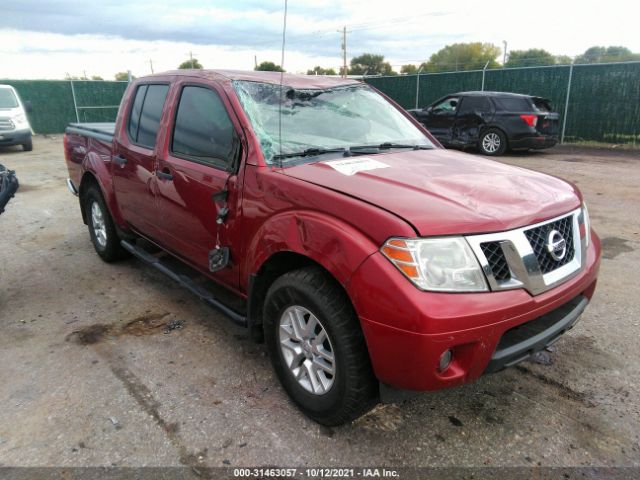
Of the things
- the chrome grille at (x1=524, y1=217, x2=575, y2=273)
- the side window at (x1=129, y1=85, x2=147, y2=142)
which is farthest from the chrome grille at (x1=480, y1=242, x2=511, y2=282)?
the side window at (x1=129, y1=85, x2=147, y2=142)

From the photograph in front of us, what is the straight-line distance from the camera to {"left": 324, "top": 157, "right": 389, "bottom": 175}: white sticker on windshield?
106 inches

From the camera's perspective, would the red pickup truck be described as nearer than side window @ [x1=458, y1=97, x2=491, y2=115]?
Yes

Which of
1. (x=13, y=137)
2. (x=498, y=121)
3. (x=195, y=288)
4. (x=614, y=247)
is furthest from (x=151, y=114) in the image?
(x=13, y=137)

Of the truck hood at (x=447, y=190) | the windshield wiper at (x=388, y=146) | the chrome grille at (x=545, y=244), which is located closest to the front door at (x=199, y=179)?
the truck hood at (x=447, y=190)

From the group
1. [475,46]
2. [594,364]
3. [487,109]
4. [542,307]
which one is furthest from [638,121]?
[475,46]

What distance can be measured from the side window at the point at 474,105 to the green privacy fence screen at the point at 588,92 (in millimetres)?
4128

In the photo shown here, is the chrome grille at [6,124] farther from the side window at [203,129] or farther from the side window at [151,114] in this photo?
the side window at [203,129]

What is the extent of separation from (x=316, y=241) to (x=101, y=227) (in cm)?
358

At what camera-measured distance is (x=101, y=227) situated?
513cm

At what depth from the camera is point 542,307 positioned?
7.33 ft

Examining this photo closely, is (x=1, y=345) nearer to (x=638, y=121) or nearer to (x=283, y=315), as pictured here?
(x=283, y=315)

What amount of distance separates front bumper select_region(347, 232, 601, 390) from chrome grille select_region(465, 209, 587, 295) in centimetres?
6

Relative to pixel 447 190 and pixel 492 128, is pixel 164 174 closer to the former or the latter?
pixel 447 190

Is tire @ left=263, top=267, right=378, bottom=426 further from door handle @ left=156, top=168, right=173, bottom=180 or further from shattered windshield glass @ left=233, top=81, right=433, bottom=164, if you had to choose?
door handle @ left=156, top=168, right=173, bottom=180
